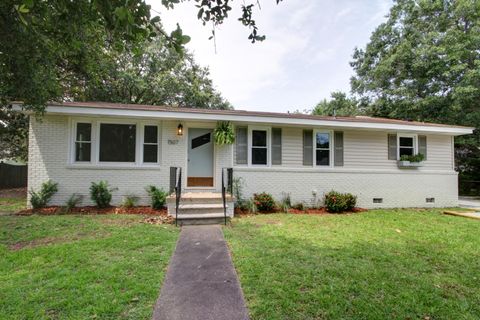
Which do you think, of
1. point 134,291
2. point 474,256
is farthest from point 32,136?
point 474,256

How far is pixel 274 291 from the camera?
2982 mm

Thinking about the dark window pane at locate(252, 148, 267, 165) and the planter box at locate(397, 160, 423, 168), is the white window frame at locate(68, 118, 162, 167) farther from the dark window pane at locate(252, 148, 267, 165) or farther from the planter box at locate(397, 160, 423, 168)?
the planter box at locate(397, 160, 423, 168)

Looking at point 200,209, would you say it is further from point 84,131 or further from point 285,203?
point 84,131

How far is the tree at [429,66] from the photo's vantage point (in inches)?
567

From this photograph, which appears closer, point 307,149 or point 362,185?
point 307,149

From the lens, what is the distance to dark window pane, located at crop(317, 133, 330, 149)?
934 cm

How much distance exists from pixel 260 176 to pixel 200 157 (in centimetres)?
215

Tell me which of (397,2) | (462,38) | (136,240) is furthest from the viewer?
(397,2)

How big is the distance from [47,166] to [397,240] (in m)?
9.49

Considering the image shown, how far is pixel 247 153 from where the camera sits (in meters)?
8.82

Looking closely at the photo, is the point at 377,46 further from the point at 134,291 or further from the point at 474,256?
the point at 134,291

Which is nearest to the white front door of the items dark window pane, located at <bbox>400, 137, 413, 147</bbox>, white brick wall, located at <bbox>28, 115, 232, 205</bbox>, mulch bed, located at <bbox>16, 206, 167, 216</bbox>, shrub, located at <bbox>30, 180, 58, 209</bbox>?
white brick wall, located at <bbox>28, 115, 232, 205</bbox>

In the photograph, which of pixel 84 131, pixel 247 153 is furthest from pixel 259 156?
pixel 84 131

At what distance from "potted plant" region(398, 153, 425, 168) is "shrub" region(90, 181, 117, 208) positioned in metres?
10.3
